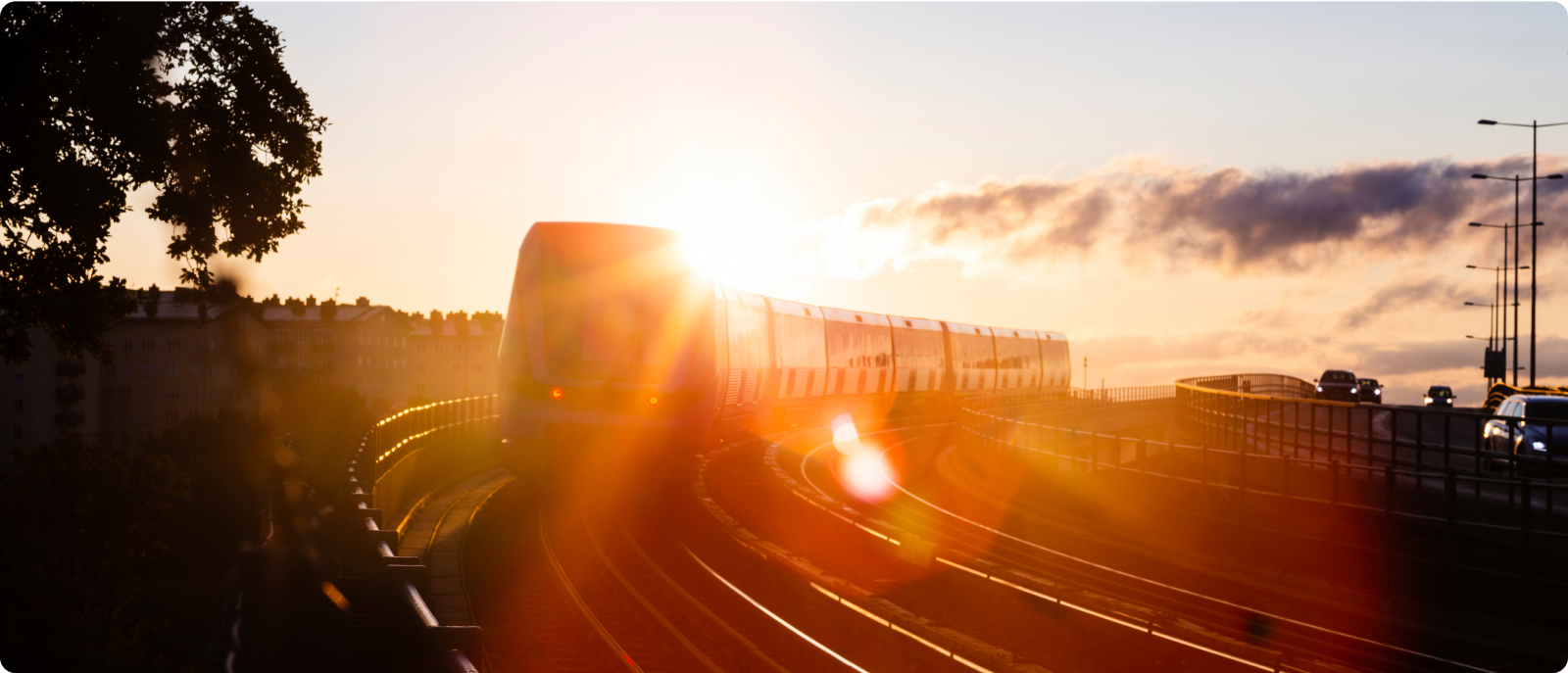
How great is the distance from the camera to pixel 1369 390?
61469 millimetres

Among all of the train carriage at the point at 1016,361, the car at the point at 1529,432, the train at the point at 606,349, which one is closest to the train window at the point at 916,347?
the train carriage at the point at 1016,361

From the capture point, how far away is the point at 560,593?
14.2 metres

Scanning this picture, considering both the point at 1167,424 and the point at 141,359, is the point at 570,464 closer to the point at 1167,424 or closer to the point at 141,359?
the point at 1167,424

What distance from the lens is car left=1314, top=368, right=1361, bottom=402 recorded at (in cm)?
5580

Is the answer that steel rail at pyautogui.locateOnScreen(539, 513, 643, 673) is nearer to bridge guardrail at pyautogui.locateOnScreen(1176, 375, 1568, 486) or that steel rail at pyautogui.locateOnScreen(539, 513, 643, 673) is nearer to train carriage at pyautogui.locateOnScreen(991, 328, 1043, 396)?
bridge guardrail at pyautogui.locateOnScreen(1176, 375, 1568, 486)

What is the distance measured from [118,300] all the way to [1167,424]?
2012 inches

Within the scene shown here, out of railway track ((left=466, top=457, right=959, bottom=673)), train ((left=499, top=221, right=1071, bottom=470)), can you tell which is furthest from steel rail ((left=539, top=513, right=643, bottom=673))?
train ((left=499, top=221, right=1071, bottom=470))

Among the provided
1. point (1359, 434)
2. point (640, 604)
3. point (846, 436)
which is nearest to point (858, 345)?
point (846, 436)

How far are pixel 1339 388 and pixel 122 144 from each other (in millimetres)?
50711

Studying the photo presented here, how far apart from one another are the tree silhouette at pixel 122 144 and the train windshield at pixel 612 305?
18.5 feet

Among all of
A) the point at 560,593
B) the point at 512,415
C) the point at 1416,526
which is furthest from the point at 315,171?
the point at 1416,526

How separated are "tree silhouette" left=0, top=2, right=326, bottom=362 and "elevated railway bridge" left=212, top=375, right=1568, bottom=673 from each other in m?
4.27

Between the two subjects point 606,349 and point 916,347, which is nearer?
point 606,349

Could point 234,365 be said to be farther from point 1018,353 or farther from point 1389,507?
point 1389,507
